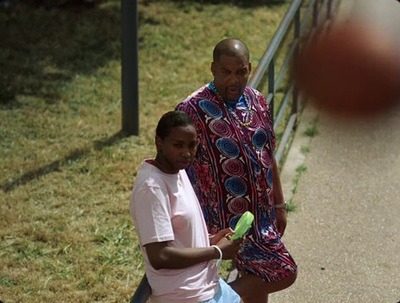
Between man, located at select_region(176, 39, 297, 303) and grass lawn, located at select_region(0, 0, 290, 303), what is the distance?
1.35m

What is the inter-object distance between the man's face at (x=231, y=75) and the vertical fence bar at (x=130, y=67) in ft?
12.0

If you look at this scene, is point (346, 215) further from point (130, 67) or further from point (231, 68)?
point (130, 67)

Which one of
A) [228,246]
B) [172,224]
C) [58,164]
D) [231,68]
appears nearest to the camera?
[172,224]

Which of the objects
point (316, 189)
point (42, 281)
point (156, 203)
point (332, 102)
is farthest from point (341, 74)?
point (316, 189)

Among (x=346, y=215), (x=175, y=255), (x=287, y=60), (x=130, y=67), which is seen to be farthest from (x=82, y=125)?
(x=175, y=255)

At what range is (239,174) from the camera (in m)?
3.23

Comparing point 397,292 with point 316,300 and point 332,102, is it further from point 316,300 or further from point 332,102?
point 332,102

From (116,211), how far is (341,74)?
3706mm

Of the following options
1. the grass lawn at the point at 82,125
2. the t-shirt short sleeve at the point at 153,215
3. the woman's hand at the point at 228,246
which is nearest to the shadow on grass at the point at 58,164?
the grass lawn at the point at 82,125

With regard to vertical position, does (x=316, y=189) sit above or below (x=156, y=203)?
below

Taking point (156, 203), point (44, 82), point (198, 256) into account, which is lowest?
point (44, 82)

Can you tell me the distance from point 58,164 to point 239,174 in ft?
10.9

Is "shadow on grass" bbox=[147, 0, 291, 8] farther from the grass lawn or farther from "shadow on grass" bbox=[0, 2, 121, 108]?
"shadow on grass" bbox=[0, 2, 121, 108]

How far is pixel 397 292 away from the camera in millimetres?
4336
